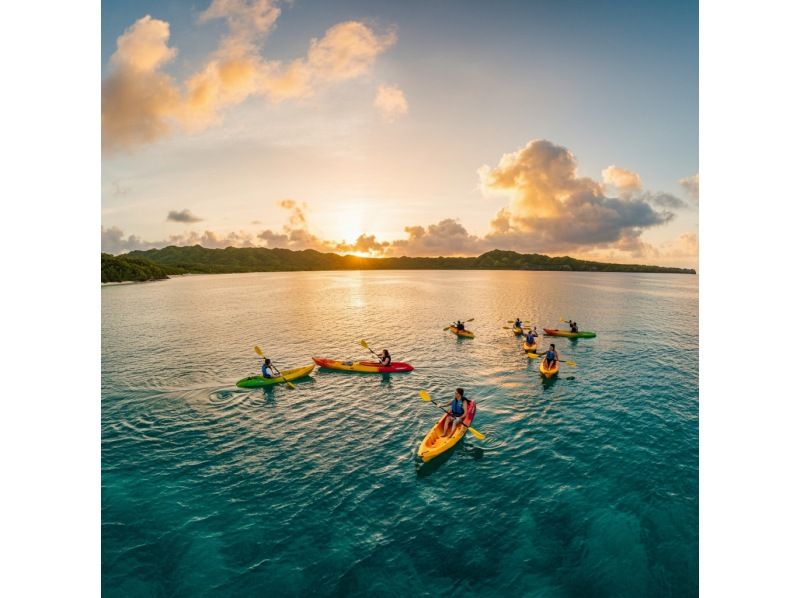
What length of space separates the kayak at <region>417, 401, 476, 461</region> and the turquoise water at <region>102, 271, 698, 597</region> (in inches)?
24.1

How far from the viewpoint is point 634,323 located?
7056 cm

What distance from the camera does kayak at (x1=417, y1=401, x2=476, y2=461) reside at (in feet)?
73.8

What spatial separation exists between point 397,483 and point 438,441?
4380 millimetres

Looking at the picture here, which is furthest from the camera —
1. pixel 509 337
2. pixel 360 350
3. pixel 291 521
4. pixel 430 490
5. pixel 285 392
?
pixel 509 337

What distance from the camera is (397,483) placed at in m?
20.2

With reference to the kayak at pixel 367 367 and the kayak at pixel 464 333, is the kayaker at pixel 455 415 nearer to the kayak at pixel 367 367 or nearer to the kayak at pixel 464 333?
the kayak at pixel 367 367

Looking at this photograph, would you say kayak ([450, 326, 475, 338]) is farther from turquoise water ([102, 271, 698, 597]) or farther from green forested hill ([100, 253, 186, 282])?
green forested hill ([100, 253, 186, 282])

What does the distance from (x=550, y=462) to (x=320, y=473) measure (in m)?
13.1

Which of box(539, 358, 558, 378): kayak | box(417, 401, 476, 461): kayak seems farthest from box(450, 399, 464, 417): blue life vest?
box(539, 358, 558, 378): kayak
